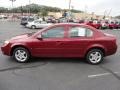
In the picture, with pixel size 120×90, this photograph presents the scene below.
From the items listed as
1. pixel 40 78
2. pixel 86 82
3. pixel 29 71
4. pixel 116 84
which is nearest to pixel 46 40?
pixel 29 71

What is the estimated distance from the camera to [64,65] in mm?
8500

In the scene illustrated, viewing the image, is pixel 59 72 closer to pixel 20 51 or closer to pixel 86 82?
pixel 86 82

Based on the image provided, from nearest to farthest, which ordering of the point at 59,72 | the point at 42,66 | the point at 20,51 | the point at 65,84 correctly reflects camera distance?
1. the point at 65,84
2. the point at 59,72
3. the point at 42,66
4. the point at 20,51

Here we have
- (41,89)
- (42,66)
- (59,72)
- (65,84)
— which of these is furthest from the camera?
(42,66)

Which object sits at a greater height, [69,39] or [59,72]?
[69,39]

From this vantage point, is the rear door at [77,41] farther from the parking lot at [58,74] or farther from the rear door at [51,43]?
the parking lot at [58,74]

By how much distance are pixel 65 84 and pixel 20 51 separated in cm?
306

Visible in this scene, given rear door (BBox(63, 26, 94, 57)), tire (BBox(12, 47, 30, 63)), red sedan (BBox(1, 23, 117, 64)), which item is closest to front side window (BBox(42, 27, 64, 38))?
red sedan (BBox(1, 23, 117, 64))

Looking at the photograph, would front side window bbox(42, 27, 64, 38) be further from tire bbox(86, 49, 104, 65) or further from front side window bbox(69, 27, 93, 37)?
tire bbox(86, 49, 104, 65)

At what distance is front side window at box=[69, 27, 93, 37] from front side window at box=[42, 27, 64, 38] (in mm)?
334

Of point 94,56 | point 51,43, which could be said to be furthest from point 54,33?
point 94,56

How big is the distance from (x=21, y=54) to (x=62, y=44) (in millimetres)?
1554

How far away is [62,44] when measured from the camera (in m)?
8.70

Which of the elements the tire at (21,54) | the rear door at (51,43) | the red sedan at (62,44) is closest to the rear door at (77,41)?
the red sedan at (62,44)
